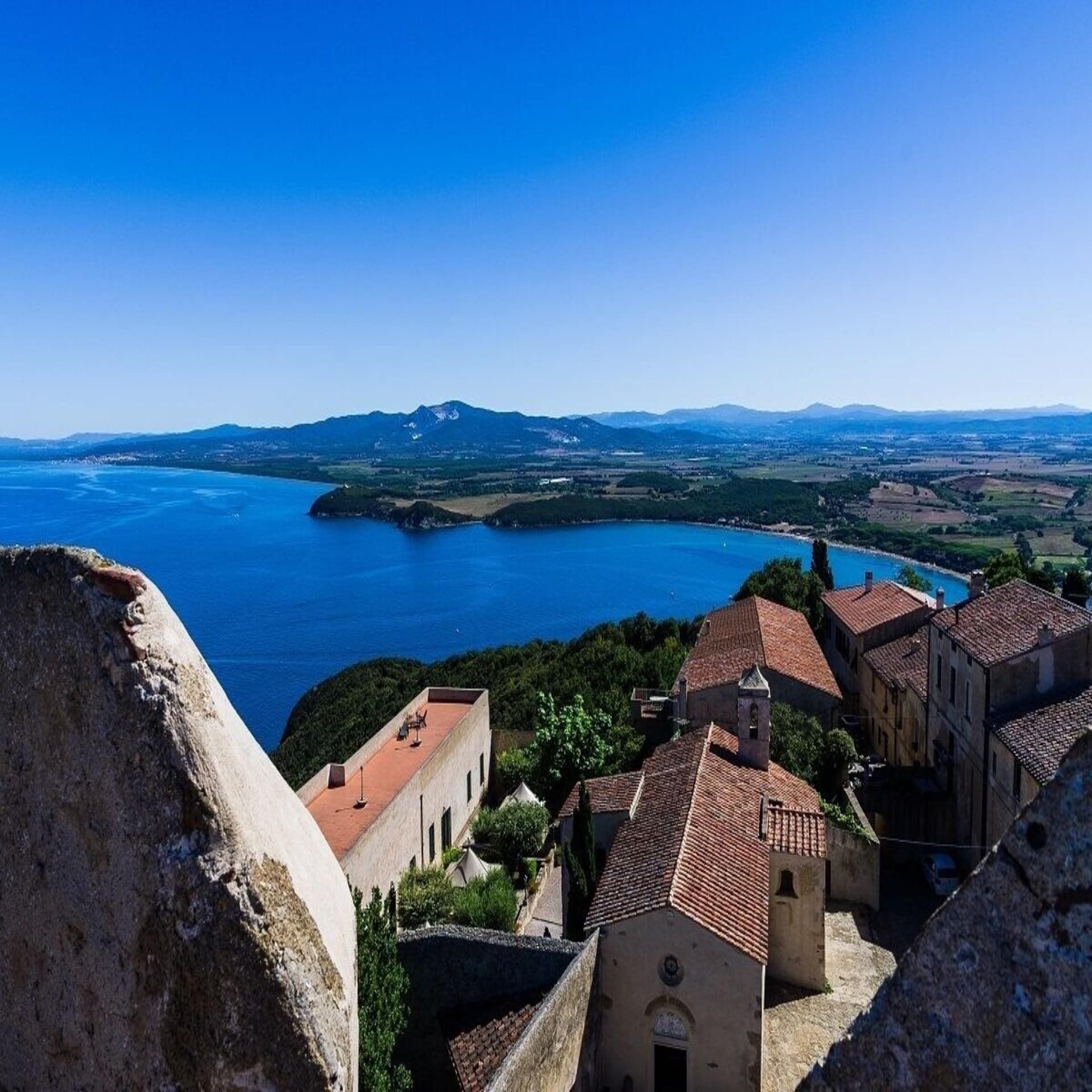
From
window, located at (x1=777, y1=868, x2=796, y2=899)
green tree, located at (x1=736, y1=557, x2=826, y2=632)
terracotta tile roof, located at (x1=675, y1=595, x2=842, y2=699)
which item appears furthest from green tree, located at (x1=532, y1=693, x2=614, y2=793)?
green tree, located at (x1=736, y1=557, x2=826, y2=632)

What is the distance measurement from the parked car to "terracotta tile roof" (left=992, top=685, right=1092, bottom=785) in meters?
3.59

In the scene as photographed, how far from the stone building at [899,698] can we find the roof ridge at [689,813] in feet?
25.7

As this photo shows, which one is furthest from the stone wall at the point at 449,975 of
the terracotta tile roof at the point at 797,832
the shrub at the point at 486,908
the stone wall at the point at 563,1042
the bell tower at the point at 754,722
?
the bell tower at the point at 754,722

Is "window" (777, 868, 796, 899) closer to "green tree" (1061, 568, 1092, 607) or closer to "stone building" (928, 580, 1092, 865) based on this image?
"stone building" (928, 580, 1092, 865)

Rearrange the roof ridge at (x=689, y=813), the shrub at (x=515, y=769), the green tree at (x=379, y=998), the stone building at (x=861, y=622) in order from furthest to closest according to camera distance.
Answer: the stone building at (x=861, y=622) < the shrub at (x=515, y=769) < the roof ridge at (x=689, y=813) < the green tree at (x=379, y=998)

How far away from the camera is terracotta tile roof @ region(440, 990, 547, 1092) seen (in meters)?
12.8

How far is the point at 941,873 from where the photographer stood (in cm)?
1972

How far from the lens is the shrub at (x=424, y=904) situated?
1711 cm

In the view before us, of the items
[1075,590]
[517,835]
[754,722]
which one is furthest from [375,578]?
[754,722]

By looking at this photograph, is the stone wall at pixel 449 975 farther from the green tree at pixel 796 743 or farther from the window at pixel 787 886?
the green tree at pixel 796 743

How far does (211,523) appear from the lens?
164 meters

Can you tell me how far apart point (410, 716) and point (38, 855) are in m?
21.6

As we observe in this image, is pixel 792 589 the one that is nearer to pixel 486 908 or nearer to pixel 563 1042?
pixel 486 908

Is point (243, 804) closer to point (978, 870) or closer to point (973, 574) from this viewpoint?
point (978, 870)
